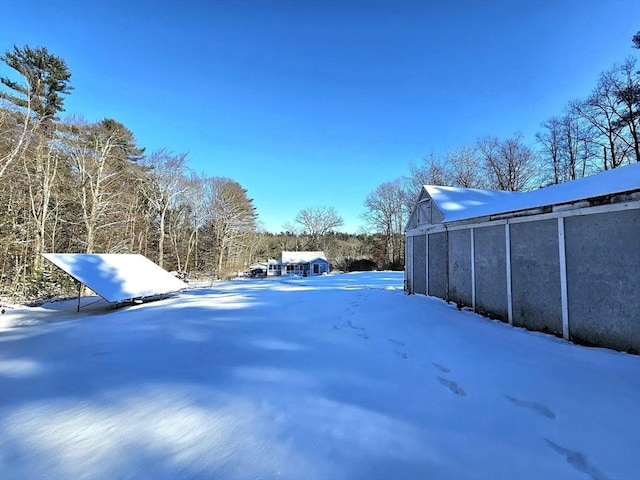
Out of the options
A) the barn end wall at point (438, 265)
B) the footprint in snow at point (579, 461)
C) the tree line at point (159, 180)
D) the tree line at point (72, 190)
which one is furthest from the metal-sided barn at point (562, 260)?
the tree line at point (159, 180)

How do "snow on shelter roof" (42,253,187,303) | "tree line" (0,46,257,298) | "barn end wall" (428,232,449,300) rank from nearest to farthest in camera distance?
"snow on shelter roof" (42,253,187,303), "barn end wall" (428,232,449,300), "tree line" (0,46,257,298)

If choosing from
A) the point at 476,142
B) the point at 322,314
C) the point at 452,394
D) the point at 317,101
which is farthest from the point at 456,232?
the point at 476,142

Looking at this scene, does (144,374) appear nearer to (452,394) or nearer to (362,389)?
(362,389)

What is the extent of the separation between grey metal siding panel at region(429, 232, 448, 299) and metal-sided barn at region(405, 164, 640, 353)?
472 millimetres

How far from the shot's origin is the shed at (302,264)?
32344mm

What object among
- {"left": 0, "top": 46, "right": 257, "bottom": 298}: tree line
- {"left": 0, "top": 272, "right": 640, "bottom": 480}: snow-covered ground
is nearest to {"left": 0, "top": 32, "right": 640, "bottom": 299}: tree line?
{"left": 0, "top": 46, "right": 257, "bottom": 298}: tree line

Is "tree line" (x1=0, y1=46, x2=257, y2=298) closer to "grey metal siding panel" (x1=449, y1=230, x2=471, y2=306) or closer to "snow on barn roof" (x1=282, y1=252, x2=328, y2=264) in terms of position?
"snow on barn roof" (x1=282, y1=252, x2=328, y2=264)

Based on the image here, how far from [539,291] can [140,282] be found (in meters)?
10.7

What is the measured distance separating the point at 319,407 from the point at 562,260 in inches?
173

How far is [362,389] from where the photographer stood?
2848 mm

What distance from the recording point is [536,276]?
5125 mm

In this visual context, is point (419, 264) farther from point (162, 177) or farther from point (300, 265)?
point (300, 265)

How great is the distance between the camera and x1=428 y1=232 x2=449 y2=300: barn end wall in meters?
8.34

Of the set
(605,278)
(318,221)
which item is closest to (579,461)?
(605,278)
